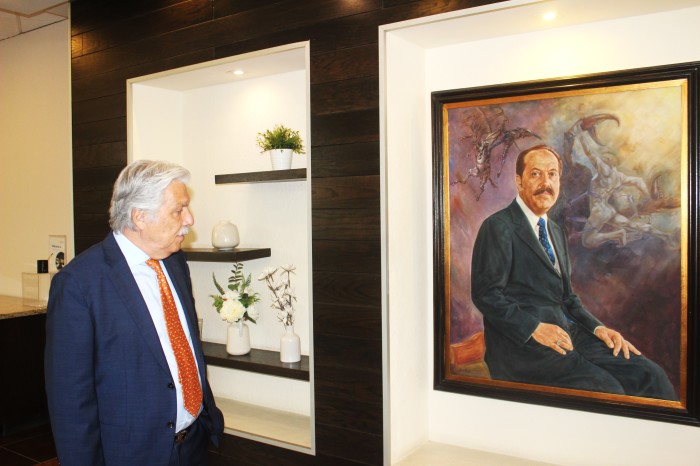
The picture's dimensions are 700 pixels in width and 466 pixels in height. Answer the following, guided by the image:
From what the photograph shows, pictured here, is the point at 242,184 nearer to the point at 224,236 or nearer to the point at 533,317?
the point at 224,236

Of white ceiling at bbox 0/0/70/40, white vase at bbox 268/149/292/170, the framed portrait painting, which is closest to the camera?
the framed portrait painting

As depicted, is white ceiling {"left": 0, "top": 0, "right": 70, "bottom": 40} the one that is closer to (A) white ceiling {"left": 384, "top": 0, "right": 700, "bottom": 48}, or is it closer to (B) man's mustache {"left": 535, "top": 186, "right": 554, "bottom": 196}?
(A) white ceiling {"left": 384, "top": 0, "right": 700, "bottom": 48}

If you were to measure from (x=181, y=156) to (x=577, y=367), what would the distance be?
8.17 ft

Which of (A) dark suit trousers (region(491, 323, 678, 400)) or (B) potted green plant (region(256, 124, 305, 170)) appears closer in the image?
(A) dark suit trousers (region(491, 323, 678, 400))

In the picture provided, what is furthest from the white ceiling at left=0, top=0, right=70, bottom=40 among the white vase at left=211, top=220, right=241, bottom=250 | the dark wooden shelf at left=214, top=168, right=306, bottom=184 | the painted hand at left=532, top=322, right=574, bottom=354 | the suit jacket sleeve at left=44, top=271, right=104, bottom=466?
the painted hand at left=532, top=322, right=574, bottom=354

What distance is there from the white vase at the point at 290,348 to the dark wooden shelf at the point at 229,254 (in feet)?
1.47

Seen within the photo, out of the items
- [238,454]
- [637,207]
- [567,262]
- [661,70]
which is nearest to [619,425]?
[567,262]

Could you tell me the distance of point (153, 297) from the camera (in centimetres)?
187

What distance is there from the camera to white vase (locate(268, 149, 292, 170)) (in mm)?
2801

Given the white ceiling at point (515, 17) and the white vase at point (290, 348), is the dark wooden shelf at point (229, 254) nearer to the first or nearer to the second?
the white vase at point (290, 348)

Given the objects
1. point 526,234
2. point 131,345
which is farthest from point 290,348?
point 526,234

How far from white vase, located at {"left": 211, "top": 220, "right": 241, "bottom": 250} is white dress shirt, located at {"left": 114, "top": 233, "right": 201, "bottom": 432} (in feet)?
3.57

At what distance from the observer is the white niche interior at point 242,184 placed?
2.93 meters

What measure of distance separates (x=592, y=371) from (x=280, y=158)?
1.70 meters
